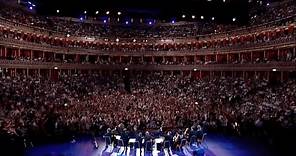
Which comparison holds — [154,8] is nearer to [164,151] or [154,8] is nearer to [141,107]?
[164,151]

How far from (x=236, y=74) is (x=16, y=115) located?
30.8 meters

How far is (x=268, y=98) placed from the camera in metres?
32.9

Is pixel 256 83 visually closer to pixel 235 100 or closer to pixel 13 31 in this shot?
pixel 235 100

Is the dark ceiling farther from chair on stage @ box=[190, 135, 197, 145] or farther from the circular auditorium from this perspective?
chair on stage @ box=[190, 135, 197, 145]

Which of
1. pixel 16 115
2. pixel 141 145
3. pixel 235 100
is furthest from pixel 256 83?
Answer: pixel 16 115

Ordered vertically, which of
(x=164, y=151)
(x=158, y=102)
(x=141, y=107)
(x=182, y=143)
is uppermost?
(x=158, y=102)

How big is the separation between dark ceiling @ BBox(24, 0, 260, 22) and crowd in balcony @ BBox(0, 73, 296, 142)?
7461mm

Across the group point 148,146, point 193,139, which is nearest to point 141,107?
point 193,139

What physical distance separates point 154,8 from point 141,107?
→ 44.3 ft

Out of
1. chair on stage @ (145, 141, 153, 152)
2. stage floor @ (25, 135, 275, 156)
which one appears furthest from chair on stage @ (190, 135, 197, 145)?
chair on stage @ (145, 141, 153, 152)

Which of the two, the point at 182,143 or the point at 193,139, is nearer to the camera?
the point at 182,143

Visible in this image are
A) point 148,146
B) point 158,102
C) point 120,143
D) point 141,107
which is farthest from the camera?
point 158,102

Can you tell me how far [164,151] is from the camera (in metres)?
22.1

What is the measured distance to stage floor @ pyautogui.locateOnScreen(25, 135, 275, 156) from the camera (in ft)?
71.0
